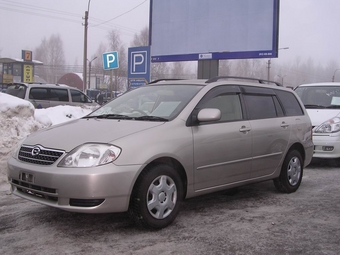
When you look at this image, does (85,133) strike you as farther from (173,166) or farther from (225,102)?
(225,102)

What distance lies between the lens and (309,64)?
63.4 meters

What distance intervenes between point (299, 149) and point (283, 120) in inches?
25.7

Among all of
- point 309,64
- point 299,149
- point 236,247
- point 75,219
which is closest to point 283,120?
point 299,149

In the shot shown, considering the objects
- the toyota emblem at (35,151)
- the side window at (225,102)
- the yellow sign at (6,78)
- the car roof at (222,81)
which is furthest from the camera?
the yellow sign at (6,78)

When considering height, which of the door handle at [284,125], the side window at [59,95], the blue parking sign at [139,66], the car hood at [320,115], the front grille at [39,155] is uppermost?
the blue parking sign at [139,66]

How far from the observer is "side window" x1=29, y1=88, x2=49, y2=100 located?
42.1 ft

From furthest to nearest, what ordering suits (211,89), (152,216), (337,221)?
(211,89), (337,221), (152,216)

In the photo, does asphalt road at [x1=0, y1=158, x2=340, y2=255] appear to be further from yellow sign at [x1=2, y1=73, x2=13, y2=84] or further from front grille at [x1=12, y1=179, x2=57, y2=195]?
yellow sign at [x1=2, y1=73, x2=13, y2=84]

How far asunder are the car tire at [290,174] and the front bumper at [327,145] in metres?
2.02

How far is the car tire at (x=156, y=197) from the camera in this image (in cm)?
367

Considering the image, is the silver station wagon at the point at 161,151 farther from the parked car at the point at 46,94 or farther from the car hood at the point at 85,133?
the parked car at the point at 46,94

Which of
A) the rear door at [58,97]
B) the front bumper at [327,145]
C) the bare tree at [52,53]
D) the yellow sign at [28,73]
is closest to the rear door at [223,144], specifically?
the front bumper at [327,145]

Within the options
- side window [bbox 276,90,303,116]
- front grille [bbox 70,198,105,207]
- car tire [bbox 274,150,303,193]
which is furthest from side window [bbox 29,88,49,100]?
front grille [bbox 70,198,105,207]

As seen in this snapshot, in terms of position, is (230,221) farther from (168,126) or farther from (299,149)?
(299,149)
